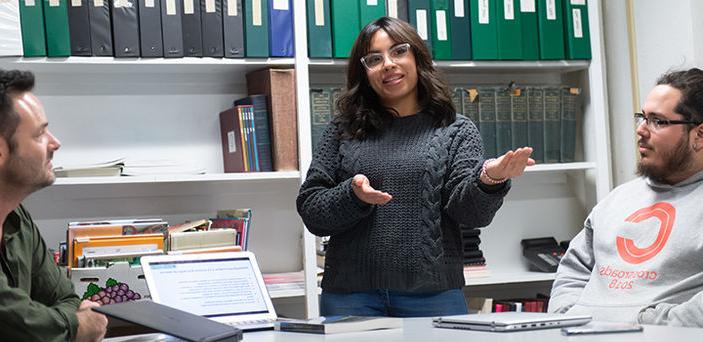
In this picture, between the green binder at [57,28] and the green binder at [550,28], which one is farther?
the green binder at [550,28]

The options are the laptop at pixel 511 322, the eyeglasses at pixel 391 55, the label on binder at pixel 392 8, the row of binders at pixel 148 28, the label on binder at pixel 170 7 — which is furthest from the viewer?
the label on binder at pixel 392 8

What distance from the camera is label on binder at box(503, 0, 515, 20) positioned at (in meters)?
3.29

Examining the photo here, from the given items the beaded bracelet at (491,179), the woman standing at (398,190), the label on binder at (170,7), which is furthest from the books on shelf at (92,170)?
the beaded bracelet at (491,179)

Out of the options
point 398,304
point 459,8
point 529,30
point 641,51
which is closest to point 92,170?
point 398,304

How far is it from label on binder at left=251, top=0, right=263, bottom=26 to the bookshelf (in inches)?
5.3

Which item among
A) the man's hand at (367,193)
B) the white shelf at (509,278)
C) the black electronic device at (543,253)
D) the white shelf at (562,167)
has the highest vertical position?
the man's hand at (367,193)

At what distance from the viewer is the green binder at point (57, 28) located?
2.81 m

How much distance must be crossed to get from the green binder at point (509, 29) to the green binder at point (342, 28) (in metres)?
0.59

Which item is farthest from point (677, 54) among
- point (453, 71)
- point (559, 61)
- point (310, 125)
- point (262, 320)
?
point (262, 320)

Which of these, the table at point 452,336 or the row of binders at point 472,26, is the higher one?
the row of binders at point 472,26

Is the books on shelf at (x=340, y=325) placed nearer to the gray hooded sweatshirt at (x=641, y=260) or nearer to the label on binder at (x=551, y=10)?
the gray hooded sweatshirt at (x=641, y=260)

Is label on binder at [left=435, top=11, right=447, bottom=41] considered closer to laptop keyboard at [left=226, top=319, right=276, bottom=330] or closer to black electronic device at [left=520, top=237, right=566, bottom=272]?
black electronic device at [left=520, top=237, right=566, bottom=272]

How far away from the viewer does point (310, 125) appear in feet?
10.1

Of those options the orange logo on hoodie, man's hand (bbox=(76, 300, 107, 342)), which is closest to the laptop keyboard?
man's hand (bbox=(76, 300, 107, 342))
